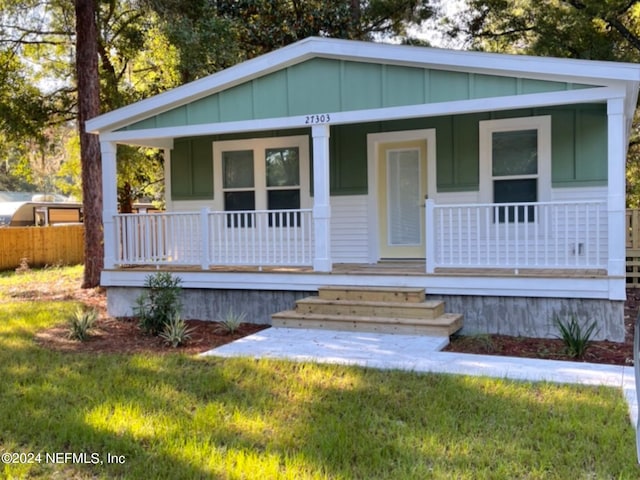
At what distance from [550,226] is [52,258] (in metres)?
15.9

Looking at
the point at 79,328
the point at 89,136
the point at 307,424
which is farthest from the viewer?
the point at 89,136

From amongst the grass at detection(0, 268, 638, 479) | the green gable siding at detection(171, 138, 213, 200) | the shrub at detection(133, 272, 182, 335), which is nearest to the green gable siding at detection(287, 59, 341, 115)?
the green gable siding at detection(171, 138, 213, 200)

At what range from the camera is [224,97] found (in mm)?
7789

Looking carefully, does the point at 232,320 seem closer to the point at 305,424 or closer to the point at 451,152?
the point at 305,424

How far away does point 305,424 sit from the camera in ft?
12.1

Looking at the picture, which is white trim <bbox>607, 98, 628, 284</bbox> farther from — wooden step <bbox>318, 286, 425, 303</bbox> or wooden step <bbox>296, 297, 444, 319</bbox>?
wooden step <bbox>318, 286, 425, 303</bbox>

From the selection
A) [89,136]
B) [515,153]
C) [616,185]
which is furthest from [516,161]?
[89,136]

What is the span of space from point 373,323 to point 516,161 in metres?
3.28

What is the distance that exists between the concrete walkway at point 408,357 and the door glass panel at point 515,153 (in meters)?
3.09

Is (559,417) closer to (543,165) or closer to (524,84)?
(524,84)

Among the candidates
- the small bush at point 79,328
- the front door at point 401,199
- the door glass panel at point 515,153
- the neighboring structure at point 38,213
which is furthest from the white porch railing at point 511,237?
A: the neighboring structure at point 38,213

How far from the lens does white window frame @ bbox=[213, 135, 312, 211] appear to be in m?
8.97

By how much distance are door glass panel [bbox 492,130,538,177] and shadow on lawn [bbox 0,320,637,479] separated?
13.9ft

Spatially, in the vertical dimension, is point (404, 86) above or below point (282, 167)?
above
